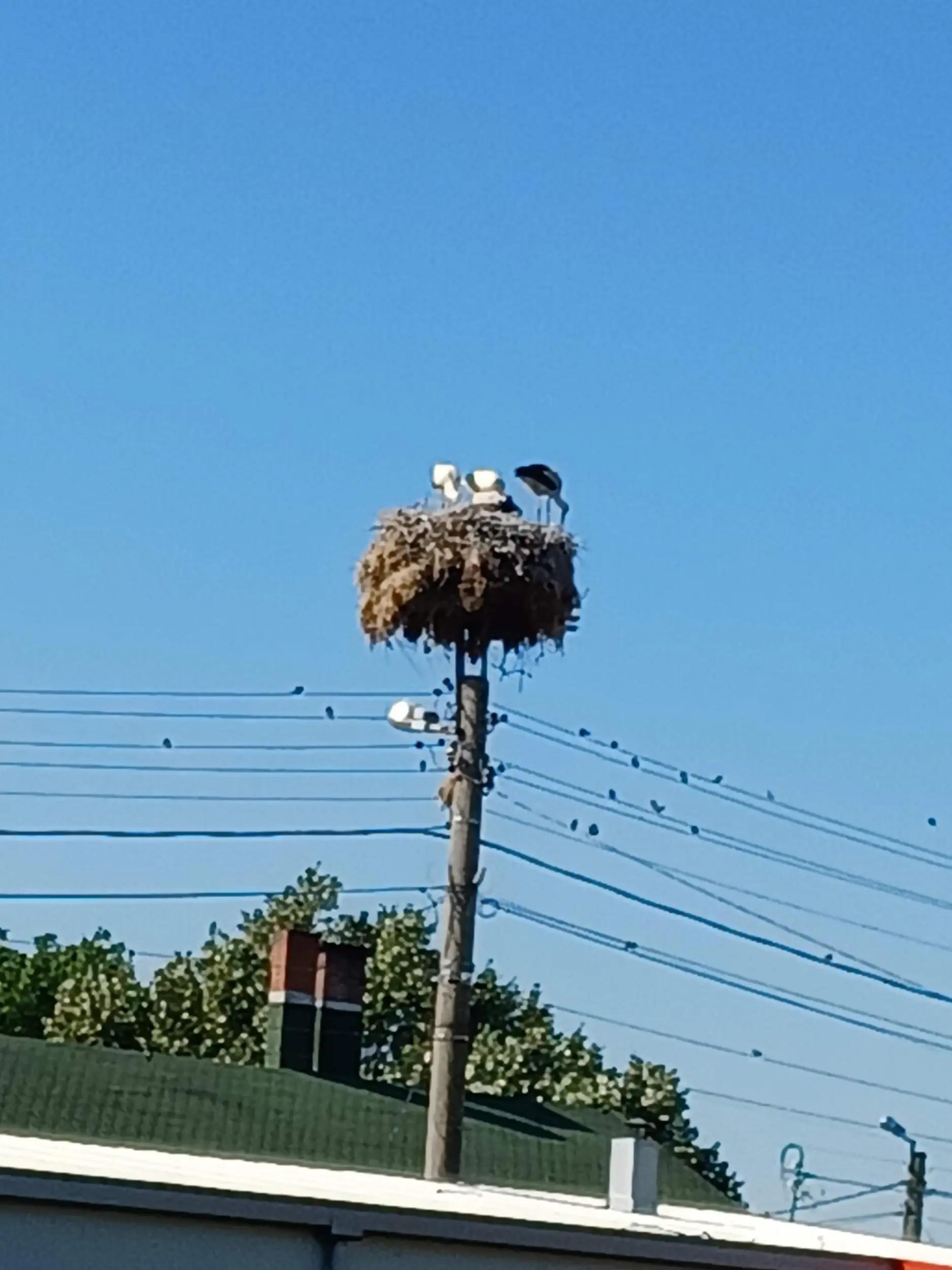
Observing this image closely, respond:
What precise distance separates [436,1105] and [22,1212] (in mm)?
9686

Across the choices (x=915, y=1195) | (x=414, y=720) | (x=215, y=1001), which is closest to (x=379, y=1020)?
(x=215, y=1001)

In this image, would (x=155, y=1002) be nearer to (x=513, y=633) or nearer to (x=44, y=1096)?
(x=44, y=1096)

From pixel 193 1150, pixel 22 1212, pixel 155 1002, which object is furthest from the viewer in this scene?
Answer: pixel 155 1002

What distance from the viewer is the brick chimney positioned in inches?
1138

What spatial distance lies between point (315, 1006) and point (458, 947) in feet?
28.5

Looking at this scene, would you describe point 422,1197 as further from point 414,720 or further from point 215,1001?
point 215,1001

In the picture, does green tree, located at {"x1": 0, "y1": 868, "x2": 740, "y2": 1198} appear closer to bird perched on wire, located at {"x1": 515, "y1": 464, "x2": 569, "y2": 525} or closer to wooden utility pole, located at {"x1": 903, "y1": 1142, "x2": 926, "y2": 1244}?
wooden utility pole, located at {"x1": 903, "y1": 1142, "x2": 926, "y2": 1244}

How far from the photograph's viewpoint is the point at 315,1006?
2955 cm

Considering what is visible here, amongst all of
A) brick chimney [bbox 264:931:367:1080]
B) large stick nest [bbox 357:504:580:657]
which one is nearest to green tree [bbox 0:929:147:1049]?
brick chimney [bbox 264:931:367:1080]

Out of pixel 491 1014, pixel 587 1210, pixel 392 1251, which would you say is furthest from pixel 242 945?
pixel 392 1251

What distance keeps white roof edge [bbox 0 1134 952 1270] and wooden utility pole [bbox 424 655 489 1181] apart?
0.77 meters

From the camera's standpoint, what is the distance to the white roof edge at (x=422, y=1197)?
501 inches

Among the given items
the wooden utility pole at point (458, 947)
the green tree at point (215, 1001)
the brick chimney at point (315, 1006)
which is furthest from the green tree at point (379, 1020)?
the wooden utility pole at point (458, 947)

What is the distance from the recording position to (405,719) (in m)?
22.0
